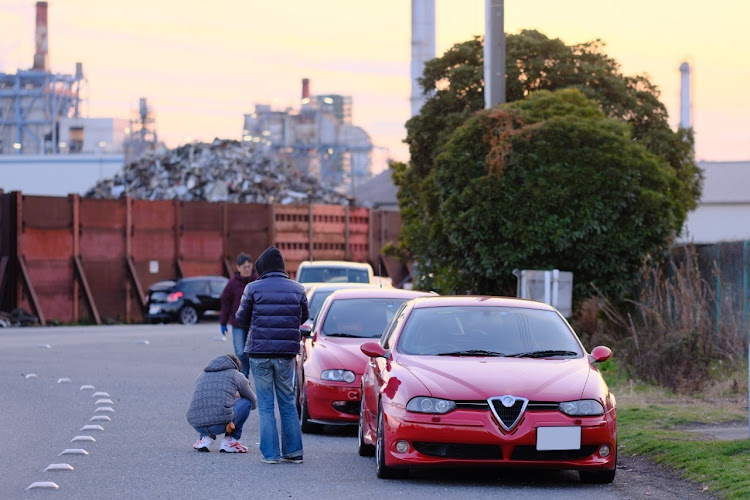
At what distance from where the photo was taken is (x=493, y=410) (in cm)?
978

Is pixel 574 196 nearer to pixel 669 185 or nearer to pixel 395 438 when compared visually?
pixel 669 185

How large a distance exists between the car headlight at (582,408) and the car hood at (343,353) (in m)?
3.98

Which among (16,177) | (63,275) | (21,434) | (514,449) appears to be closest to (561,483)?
(514,449)

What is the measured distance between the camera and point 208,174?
210 feet

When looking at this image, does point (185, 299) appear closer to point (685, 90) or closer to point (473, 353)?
point (473, 353)

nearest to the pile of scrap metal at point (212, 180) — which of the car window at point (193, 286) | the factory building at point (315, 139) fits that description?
the car window at point (193, 286)

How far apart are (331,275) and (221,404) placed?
1459 cm

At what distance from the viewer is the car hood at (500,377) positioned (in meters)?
9.89

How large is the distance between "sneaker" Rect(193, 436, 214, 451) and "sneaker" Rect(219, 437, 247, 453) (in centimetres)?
13

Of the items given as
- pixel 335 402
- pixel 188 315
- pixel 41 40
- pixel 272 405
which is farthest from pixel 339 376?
pixel 41 40

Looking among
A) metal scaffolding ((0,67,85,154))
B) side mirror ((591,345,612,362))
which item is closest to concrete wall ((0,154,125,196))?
metal scaffolding ((0,67,85,154))

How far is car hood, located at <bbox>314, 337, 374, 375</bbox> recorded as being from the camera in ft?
44.9

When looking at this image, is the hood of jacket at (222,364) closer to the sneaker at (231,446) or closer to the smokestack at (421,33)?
the sneaker at (231,446)

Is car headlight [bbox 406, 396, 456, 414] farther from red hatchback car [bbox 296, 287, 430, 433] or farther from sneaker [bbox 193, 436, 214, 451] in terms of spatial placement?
red hatchback car [bbox 296, 287, 430, 433]
